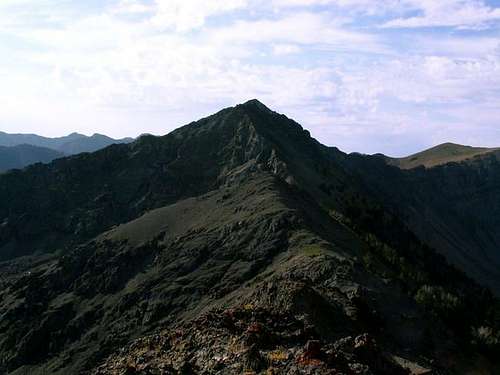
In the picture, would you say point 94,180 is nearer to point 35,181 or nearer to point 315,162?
point 35,181

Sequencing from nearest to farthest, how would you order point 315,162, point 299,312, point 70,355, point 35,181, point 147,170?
point 299,312, point 70,355, point 315,162, point 147,170, point 35,181

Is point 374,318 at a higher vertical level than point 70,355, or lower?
higher

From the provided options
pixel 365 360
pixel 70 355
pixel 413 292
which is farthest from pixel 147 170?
pixel 365 360

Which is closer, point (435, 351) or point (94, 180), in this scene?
point (435, 351)

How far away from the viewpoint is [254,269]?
245ft

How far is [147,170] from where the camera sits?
177625 mm

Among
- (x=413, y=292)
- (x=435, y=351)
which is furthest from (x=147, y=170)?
(x=435, y=351)

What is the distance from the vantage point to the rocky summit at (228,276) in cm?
3425

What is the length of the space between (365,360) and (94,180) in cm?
16640

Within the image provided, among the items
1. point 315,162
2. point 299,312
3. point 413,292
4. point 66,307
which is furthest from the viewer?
point 315,162

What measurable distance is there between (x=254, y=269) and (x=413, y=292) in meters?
19.5

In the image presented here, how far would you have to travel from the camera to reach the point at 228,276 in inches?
2972

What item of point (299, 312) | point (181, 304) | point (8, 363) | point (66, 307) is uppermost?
point (299, 312)

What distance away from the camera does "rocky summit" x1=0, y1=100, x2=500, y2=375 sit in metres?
34.2
